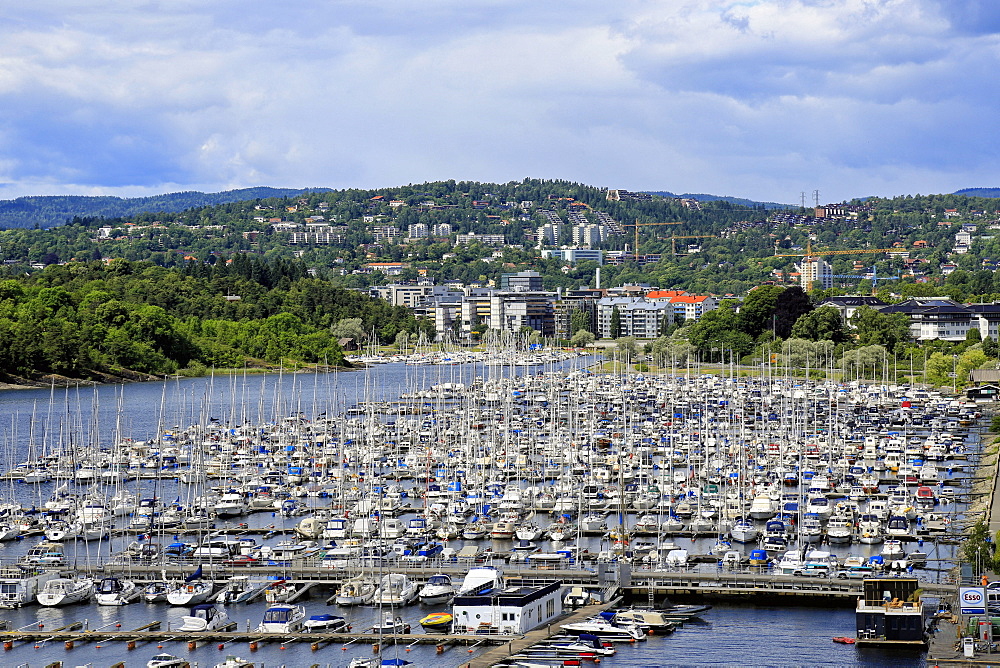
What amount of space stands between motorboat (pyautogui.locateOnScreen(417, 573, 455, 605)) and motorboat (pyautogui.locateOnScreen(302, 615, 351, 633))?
1.88m

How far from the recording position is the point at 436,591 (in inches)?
1050

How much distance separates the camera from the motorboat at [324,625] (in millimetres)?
24891

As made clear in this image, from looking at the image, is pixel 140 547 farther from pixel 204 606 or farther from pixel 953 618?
pixel 953 618

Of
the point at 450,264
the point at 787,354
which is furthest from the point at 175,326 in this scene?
the point at 450,264

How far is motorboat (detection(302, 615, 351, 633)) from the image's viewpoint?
2489cm

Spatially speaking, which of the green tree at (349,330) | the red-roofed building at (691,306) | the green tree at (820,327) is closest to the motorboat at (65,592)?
the green tree at (820,327)

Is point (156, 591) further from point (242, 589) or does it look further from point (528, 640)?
point (528, 640)

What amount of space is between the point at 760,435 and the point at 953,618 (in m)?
27.6

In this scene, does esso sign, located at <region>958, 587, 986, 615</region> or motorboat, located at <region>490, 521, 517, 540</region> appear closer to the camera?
esso sign, located at <region>958, 587, 986, 615</region>

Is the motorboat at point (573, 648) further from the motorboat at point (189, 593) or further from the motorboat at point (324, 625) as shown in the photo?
the motorboat at point (189, 593)

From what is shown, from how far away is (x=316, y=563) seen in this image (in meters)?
29.5

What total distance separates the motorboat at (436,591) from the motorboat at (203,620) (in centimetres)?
366

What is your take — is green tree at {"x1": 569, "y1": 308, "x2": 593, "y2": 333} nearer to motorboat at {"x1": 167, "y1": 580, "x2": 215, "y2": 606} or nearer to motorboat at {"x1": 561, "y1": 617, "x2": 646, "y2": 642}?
motorboat at {"x1": 167, "y1": 580, "x2": 215, "y2": 606}

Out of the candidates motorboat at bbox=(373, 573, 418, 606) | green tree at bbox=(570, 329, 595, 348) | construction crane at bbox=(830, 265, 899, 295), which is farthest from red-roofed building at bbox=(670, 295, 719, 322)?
motorboat at bbox=(373, 573, 418, 606)
